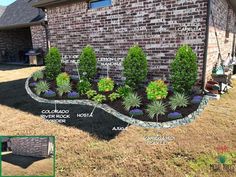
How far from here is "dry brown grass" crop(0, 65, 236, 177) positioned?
3.74 meters

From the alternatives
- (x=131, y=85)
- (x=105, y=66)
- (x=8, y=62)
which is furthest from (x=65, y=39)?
(x=8, y=62)

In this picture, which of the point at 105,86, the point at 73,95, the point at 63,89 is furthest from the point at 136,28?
the point at 63,89

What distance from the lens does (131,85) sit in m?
7.34

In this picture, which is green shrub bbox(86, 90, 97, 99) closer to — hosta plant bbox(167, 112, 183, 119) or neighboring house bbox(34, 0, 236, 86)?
neighboring house bbox(34, 0, 236, 86)

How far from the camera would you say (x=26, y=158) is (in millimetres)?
3682

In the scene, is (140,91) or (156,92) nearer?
(156,92)

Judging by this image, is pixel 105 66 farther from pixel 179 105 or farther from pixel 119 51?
pixel 179 105

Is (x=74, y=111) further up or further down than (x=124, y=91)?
further down

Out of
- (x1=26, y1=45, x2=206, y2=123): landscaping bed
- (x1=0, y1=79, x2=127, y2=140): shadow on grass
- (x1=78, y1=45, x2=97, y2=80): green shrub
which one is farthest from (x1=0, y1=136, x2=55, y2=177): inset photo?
(x1=78, y1=45, x2=97, y2=80): green shrub

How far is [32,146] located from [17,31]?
60.3 ft

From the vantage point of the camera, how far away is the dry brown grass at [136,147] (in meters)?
3.74

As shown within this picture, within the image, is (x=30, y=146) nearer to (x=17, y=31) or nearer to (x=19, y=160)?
(x=19, y=160)

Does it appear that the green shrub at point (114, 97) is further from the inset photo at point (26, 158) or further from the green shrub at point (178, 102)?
the inset photo at point (26, 158)

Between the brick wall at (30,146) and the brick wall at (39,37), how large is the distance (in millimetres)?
10995
